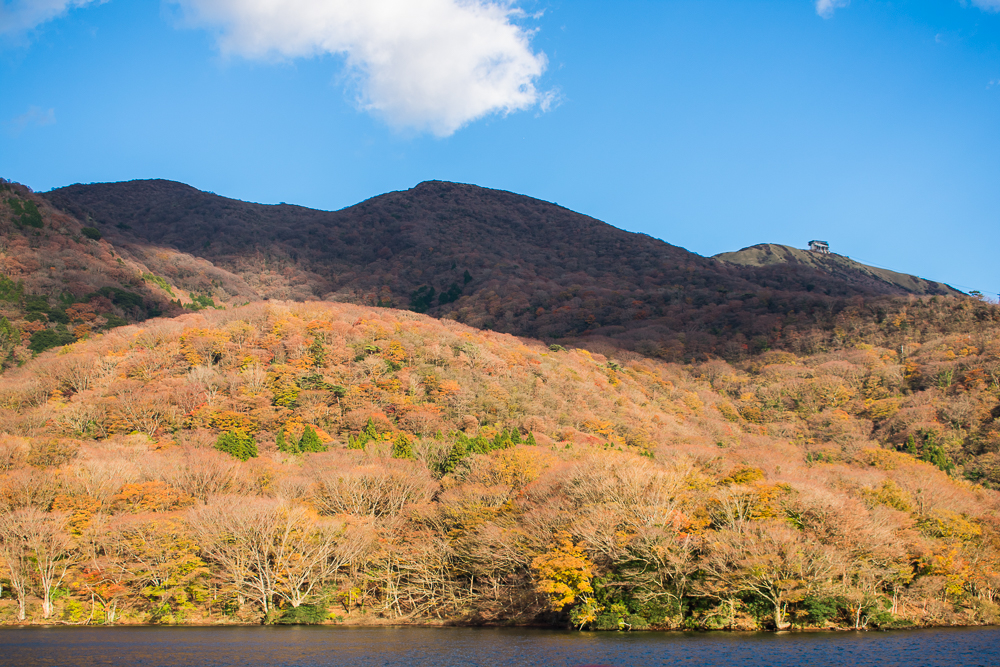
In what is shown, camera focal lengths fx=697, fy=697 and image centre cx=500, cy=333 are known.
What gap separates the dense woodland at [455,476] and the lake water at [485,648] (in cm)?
345

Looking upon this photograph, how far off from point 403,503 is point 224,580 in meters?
13.8

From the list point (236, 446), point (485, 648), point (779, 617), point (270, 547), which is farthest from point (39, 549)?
point (779, 617)

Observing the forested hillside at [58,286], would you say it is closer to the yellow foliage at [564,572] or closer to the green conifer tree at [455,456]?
the green conifer tree at [455,456]

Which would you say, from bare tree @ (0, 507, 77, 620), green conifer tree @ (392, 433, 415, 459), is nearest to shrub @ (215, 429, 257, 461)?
green conifer tree @ (392, 433, 415, 459)

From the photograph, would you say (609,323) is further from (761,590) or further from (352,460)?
(761,590)

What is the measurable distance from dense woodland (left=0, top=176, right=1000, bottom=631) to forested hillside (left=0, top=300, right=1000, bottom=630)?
0.25 m

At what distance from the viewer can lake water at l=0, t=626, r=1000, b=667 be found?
1180 inches

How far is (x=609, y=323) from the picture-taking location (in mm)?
153875

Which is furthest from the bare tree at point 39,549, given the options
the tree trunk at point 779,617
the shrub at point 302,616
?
the tree trunk at point 779,617

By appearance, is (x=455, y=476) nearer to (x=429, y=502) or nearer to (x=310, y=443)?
(x=429, y=502)

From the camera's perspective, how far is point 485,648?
34.9m

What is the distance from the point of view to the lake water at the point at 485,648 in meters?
30.0

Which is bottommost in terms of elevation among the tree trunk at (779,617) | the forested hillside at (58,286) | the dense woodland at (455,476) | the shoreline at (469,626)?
the shoreline at (469,626)

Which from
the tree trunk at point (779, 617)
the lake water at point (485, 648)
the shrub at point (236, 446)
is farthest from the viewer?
the shrub at point (236, 446)
